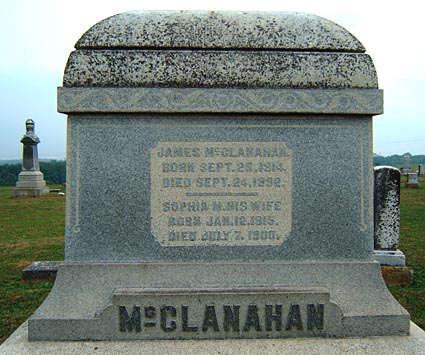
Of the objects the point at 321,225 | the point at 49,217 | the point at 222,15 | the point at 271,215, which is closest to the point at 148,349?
the point at 271,215

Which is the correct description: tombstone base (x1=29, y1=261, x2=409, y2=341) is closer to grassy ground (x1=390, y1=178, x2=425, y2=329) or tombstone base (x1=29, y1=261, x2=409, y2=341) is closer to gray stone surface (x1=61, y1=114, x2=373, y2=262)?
gray stone surface (x1=61, y1=114, x2=373, y2=262)

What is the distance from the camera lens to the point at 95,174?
328 cm

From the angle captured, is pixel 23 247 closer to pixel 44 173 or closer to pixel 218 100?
pixel 218 100

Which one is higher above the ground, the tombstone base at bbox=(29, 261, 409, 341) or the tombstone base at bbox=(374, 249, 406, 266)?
the tombstone base at bbox=(29, 261, 409, 341)

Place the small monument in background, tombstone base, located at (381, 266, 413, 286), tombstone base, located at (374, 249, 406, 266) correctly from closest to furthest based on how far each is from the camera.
→ tombstone base, located at (381, 266, 413, 286), tombstone base, located at (374, 249, 406, 266), the small monument in background

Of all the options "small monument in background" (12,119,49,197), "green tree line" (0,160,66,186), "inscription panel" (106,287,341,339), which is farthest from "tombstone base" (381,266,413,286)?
"green tree line" (0,160,66,186)

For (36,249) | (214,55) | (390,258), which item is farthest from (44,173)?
(214,55)

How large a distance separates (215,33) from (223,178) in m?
0.98

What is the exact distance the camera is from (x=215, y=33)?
3.29 metres

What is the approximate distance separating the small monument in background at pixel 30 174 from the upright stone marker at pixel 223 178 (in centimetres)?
1793

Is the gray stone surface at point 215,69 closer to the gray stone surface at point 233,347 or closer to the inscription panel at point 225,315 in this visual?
the inscription panel at point 225,315

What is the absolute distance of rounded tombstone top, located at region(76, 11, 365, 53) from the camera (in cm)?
327

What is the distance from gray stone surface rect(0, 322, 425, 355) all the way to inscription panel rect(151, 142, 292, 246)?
Answer: 646mm

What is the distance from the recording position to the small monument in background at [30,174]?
20016 mm
